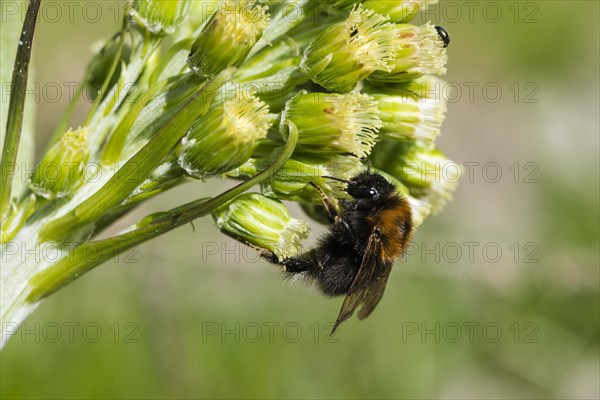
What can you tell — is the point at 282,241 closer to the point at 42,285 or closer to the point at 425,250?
the point at 42,285

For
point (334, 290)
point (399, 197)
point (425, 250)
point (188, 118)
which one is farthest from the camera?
point (425, 250)

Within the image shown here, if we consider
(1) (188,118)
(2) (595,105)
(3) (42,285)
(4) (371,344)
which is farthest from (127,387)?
(2) (595,105)

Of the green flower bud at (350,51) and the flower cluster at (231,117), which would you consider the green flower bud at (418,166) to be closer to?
the flower cluster at (231,117)

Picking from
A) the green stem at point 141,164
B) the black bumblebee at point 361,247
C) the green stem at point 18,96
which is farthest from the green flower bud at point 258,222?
the green stem at point 18,96

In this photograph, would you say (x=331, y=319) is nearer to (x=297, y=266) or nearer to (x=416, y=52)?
(x=297, y=266)

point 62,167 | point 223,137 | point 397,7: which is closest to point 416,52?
point 397,7

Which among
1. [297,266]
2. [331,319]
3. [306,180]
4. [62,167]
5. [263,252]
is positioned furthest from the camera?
[331,319]
